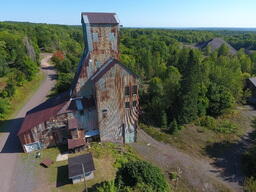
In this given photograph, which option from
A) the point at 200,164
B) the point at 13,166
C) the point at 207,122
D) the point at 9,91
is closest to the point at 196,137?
the point at 207,122

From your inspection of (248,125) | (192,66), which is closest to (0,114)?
(192,66)

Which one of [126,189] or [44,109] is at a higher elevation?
[44,109]

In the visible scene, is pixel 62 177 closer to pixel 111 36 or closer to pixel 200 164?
pixel 200 164

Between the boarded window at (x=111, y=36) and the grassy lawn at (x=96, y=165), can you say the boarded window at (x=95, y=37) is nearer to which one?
the boarded window at (x=111, y=36)

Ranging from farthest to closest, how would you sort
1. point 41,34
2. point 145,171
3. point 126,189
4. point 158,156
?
point 41,34
point 158,156
point 145,171
point 126,189

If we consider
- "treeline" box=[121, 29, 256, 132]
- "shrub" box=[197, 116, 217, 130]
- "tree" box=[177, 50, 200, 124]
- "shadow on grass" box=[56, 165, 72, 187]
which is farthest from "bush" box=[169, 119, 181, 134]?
"shadow on grass" box=[56, 165, 72, 187]

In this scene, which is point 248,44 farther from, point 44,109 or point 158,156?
point 44,109
